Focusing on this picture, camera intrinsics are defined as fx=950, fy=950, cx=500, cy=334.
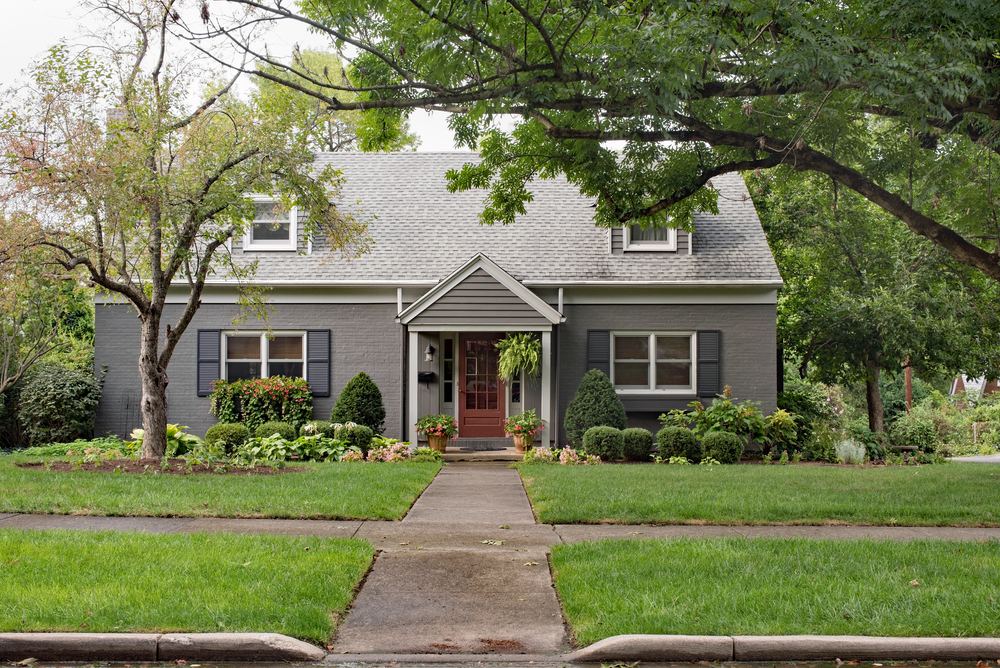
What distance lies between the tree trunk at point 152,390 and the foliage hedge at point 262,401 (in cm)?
490

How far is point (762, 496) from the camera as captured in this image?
11.7 meters

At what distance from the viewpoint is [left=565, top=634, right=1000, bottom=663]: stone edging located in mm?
5723

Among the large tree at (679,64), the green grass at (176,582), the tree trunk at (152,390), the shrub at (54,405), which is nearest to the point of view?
the green grass at (176,582)

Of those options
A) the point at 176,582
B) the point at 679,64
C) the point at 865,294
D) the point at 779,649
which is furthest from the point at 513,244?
the point at 779,649

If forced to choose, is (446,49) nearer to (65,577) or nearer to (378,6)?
(378,6)

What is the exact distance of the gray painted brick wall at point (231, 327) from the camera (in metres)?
20.2

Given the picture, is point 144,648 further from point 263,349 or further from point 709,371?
point 709,371

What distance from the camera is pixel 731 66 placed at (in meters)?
10.4

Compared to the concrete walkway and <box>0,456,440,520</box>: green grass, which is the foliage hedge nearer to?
<box>0,456,440,520</box>: green grass

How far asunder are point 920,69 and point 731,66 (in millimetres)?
2003

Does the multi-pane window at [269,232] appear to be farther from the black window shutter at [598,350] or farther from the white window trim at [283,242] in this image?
the black window shutter at [598,350]

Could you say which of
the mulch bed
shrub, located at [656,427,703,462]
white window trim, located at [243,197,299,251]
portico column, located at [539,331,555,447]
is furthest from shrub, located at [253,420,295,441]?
shrub, located at [656,427,703,462]

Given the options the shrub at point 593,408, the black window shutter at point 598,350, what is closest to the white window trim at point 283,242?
the black window shutter at point 598,350

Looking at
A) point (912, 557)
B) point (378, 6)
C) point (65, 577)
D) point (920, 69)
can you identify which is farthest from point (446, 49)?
point (912, 557)
